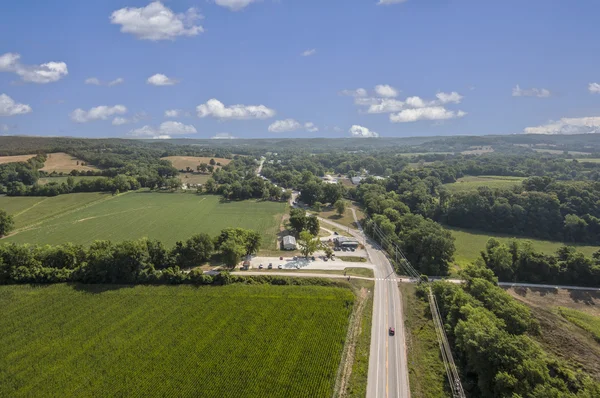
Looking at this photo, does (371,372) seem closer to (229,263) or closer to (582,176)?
(229,263)

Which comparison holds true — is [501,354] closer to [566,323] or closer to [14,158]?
[566,323]

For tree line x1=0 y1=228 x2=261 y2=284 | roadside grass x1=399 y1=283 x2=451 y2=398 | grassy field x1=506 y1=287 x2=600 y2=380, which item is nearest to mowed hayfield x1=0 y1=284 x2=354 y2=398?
tree line x1=0 y1=228 x2=261 y2=284

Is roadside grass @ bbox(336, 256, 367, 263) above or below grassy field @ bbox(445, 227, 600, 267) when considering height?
above

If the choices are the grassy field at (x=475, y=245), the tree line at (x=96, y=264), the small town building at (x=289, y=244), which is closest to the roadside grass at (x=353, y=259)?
the small town building at (x=289, y=244)

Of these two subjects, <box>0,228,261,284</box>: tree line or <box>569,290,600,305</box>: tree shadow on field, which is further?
<box>569,290,600,305</box>: tree shadow on field

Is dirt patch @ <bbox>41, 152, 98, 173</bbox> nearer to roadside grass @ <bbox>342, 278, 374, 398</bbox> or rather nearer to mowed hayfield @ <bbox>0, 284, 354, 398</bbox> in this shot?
mowed hayfield @ <bbox>0, 284, 354, 398</bbox>
